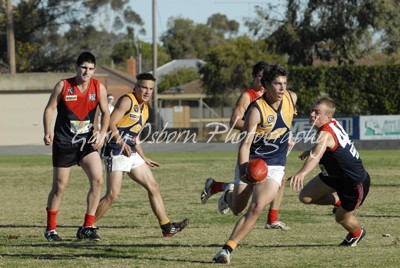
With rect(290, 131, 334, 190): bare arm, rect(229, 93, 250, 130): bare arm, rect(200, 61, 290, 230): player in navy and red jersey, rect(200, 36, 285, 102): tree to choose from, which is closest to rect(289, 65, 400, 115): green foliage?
rect(200, 36, 285, 102): tree

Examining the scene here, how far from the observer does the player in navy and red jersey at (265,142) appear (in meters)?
8.29

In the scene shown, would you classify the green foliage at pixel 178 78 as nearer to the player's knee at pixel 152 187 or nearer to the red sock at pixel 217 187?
the red sock at pixel 217 187

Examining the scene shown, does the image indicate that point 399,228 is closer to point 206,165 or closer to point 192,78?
point 206,165

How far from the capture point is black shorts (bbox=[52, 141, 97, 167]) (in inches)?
406

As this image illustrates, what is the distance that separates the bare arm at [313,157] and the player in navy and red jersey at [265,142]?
0.26 metres

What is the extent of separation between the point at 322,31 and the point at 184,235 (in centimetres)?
4528

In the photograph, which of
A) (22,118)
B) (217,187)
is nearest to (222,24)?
(22,118)

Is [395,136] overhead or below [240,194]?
below

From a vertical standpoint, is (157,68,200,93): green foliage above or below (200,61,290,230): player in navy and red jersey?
below

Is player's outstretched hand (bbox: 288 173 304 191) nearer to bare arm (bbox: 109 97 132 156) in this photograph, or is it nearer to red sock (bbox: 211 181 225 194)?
bare arm (bbox: 109 97 132 156)

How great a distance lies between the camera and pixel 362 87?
1820 inches

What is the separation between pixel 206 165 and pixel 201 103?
1587 inches

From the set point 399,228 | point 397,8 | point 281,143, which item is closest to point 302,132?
point 397,8

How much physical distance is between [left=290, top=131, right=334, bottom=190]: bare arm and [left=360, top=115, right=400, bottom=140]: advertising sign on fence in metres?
27.3
